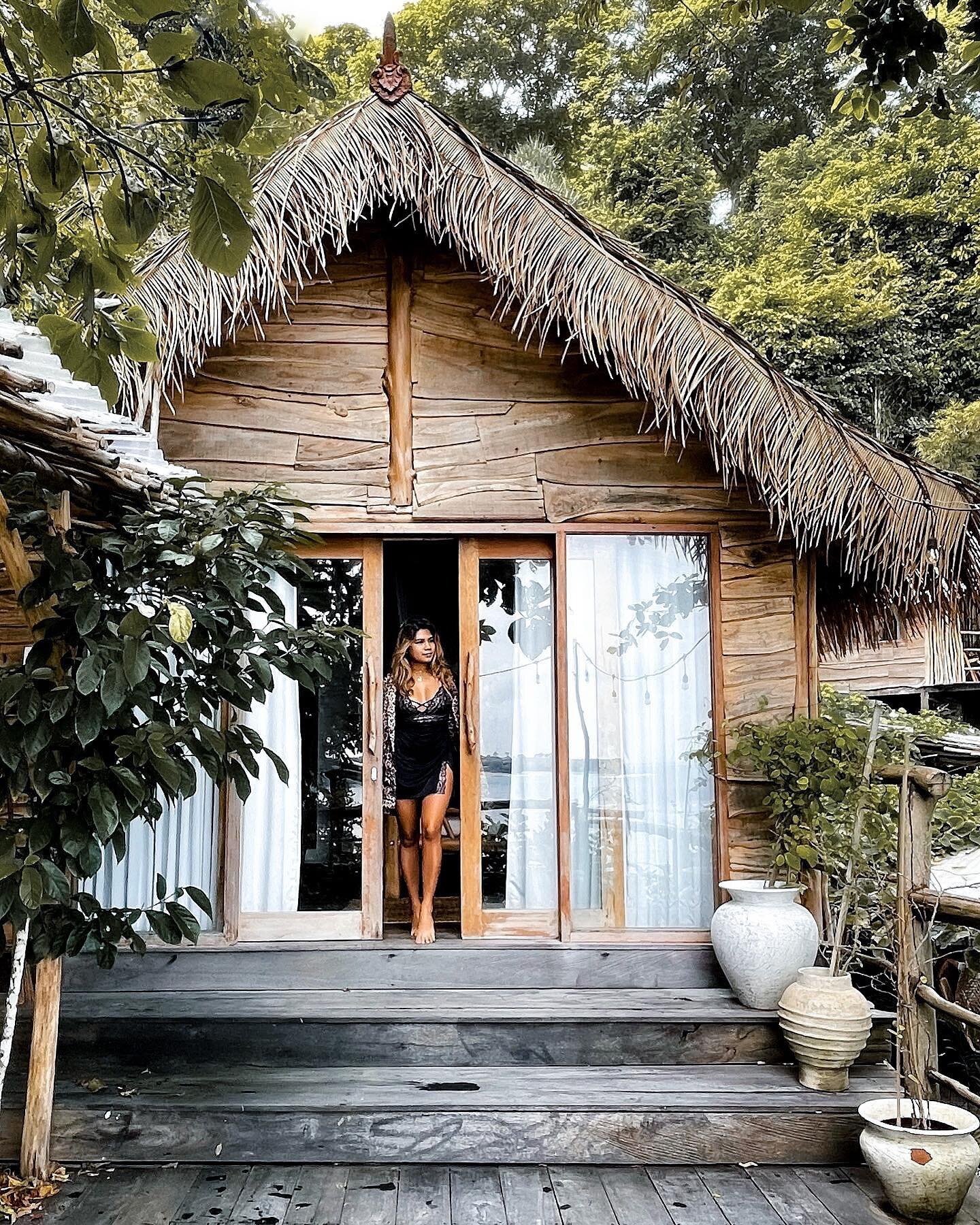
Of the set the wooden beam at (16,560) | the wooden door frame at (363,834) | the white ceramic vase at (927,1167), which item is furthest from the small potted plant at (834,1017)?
the wooden beam at (16,560)

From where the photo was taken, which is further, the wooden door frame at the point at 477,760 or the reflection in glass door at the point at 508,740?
the reflection in glass door at the point at 508,740

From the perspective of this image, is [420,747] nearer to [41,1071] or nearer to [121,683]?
[41,1071]

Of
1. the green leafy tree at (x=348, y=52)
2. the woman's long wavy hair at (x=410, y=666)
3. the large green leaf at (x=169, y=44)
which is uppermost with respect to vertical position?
the green leafy tree at (x=348, y=52)

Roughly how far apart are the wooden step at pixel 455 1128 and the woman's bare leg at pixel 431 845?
1071 millimetres

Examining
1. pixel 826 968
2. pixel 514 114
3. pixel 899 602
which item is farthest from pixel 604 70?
pixel 826 968

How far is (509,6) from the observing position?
60.3 ft

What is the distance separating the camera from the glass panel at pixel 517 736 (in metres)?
4.08

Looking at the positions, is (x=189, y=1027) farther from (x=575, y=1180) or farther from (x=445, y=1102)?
(x=575, y=1180)

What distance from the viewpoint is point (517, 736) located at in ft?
13.7

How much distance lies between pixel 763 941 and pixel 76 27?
3376 millimetres

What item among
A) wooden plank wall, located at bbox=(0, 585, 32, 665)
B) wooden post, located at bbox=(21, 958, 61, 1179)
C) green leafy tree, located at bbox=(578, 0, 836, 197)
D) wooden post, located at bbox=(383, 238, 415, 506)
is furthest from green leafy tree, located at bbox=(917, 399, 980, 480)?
wooden post, located at bbox=(21, 958, 61, 1179)

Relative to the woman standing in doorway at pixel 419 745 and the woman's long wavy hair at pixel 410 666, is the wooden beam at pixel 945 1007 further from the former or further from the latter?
the woman's long wavy hair at pixel 410 666

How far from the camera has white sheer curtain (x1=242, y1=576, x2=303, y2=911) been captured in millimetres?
3982

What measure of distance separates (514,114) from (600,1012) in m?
17.3
